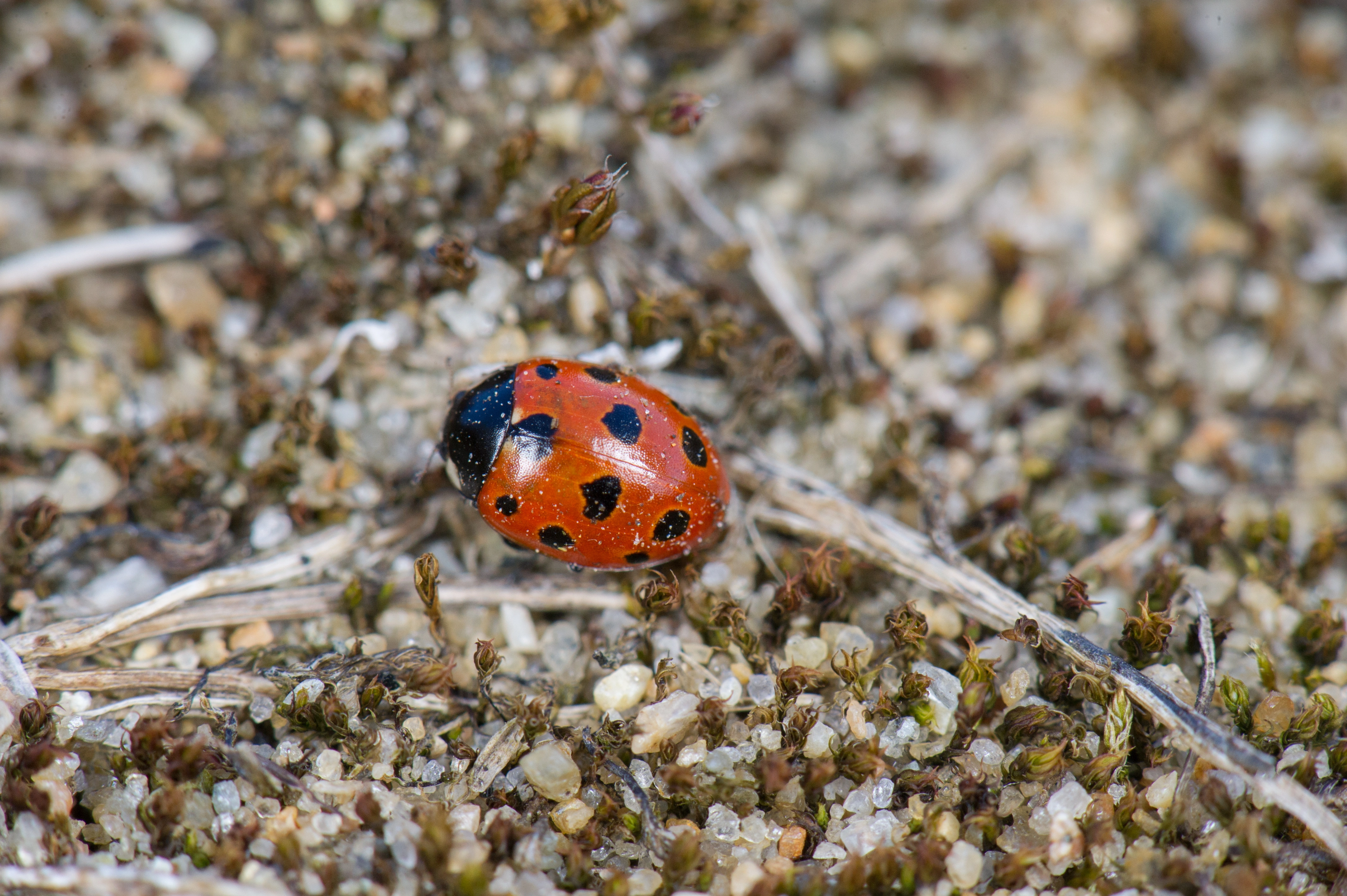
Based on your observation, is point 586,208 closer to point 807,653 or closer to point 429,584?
point 429,584

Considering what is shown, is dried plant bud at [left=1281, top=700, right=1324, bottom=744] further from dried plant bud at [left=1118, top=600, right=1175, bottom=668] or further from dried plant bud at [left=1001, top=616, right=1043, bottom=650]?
dried plant bud at [left=1001, top=616, right=1043, bottom=650]

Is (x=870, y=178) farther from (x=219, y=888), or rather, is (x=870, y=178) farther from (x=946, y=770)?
(x=219, y=888)

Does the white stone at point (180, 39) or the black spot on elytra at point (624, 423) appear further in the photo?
the white stone at point (180, 39)

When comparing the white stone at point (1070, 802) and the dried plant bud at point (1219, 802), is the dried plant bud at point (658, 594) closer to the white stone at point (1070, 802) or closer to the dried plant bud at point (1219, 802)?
the white stone at point (1070, 802)

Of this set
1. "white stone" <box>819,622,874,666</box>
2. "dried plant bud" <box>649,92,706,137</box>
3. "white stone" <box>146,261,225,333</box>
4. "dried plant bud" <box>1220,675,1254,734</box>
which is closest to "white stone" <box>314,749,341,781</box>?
"white stone" <box>819,622,874,666</box>

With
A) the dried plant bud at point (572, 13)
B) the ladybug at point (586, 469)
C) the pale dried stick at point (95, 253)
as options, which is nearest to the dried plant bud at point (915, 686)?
the ladybug at point (586, 469)

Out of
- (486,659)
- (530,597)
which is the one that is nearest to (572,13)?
(530,597)
